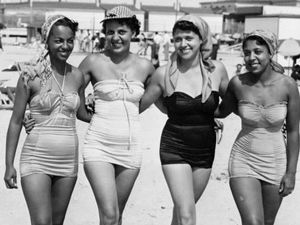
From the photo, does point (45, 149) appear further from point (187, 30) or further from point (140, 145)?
point (187, 30)

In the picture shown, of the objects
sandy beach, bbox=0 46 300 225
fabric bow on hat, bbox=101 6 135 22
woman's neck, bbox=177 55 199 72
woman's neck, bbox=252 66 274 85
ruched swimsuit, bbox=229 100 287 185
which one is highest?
fabric bow on hat, bbox=101 6 135 22

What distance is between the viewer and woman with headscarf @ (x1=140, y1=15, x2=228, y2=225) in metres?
4.38

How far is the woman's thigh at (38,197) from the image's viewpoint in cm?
393

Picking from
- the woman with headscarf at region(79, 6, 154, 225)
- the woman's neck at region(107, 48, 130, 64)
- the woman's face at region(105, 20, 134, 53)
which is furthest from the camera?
the woman's neck at region(107, 48, 130, 64)

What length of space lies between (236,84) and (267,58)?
292 millimetres

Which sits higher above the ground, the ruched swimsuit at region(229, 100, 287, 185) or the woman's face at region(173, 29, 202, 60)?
the woman's face at region(173, 29, 202, 60)

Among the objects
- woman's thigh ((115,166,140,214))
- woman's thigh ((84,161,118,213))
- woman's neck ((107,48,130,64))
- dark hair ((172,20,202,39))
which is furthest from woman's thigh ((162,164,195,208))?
dark hair ((172,20,202,39))

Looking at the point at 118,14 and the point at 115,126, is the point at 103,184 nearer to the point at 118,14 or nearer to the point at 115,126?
the point at 115,126

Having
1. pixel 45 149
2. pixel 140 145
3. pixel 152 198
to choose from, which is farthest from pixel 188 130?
pixel 152 198

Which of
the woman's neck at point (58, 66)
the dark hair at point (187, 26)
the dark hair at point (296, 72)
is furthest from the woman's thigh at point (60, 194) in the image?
the dark hair at point (296, 72)

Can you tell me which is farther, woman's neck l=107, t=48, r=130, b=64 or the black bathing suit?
woman's neck l=107, t=48, r=130, b=64

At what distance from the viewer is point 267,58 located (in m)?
4.29

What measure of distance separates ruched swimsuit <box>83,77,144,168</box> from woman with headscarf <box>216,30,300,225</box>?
75 centimetres

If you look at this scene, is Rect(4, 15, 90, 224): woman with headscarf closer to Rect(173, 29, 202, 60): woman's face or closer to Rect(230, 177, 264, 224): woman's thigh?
Rect(173, 29, 202, 60): woman's face
